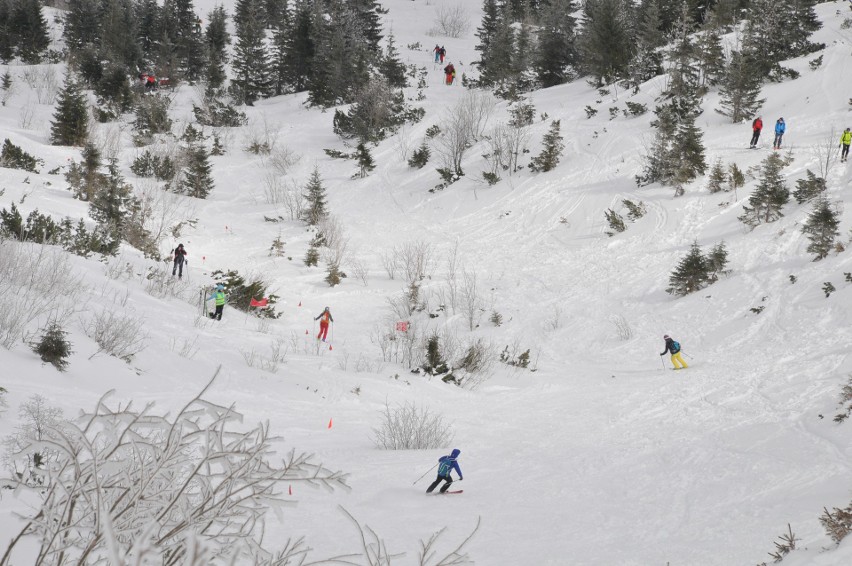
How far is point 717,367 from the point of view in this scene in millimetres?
13008

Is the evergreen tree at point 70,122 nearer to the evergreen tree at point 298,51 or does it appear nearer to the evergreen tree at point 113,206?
the evergreen tree at point 113,206

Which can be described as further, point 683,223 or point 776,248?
point 683,223

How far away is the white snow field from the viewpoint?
20.3 feet

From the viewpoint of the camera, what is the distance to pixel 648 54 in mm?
34812

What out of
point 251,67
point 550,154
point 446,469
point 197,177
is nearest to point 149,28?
point 251,67

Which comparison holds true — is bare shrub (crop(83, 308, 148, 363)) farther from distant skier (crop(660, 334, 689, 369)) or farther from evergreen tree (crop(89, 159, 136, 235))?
evergreen tree (crop(89, 159, 136, 235))

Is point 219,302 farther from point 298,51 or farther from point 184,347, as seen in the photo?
point 298,51

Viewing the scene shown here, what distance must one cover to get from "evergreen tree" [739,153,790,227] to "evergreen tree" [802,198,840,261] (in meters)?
2.44

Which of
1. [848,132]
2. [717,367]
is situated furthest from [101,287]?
[848,132]

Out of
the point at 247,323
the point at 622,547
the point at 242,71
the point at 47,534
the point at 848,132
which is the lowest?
the point at 247,323

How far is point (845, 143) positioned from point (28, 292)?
23331mm

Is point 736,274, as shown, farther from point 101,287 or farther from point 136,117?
point 136,117

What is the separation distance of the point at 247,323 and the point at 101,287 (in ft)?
14.4

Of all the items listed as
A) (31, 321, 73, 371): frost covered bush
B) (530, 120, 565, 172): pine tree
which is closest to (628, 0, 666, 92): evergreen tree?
(530, 120, 565, 172): pine tree
